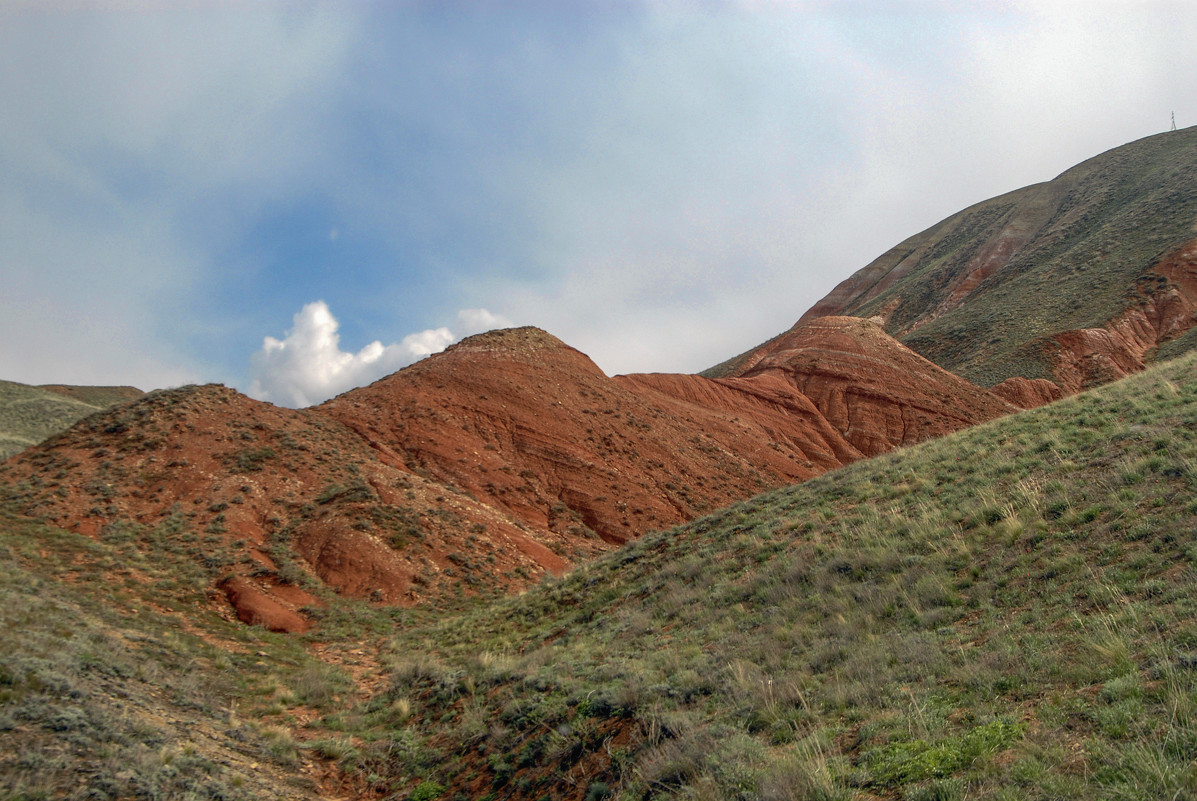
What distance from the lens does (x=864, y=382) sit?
42.2m

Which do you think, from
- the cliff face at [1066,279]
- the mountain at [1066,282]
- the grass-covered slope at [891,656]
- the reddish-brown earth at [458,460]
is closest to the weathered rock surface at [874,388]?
the reddish-brown earth at [458,460]

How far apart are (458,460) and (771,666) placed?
21.8m

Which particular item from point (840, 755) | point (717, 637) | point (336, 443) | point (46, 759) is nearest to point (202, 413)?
point (336, 443)

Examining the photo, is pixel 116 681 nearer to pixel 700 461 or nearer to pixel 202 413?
pixel 202 413

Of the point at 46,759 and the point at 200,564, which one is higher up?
the point at 200,564

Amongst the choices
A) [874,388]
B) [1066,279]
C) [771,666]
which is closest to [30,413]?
[874,388]

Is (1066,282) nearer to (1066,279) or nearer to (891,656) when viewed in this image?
(1066,279)

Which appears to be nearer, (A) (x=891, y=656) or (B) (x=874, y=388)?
(A) (x=891, y=656)

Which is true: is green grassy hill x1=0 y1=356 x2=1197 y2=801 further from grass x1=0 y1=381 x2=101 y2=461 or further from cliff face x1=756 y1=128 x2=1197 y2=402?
grass x1=0 y1=381 x2=101 y2=461

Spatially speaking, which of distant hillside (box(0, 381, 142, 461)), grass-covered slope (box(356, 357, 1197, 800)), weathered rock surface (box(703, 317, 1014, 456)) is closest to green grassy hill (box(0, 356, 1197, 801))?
grass-covered slope (box(356, 357, 1197, 800))

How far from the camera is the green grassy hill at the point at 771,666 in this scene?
4.37m

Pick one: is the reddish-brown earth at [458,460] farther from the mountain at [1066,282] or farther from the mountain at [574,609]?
the mountain at [1066,282]

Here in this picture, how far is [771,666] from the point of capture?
678 cm

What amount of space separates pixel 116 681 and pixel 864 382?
41602 mm
